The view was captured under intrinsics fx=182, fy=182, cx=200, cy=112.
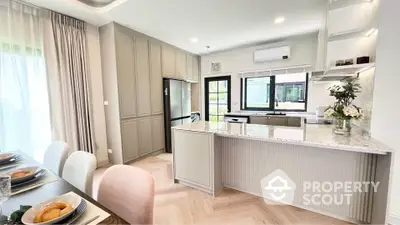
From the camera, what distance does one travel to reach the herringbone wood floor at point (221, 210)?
199cm

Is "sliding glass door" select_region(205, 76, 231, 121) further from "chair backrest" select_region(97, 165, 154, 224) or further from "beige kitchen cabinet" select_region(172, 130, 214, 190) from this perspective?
"chair backrest" select_region(97, 165, 154, 224)

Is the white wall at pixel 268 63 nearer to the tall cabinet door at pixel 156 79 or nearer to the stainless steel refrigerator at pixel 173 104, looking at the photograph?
the stainless steel refrigerator at pixel 173 104

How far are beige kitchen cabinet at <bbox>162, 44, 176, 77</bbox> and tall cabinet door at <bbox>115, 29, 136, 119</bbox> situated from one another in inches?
34.6

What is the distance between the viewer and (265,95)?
492 cm

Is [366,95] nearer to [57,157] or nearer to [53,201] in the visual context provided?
[53,201]

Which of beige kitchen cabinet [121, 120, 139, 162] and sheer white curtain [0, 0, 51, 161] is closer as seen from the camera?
sheer white curtain [0, 0, 51, 161]

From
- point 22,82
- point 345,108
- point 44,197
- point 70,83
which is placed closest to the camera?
point 44,197

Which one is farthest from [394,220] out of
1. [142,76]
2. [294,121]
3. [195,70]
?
[195,70]

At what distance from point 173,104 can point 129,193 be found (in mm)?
3376

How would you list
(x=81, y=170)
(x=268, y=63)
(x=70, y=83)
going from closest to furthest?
(x=81, y=170), (x=70, y=83), (x=268, y=63)

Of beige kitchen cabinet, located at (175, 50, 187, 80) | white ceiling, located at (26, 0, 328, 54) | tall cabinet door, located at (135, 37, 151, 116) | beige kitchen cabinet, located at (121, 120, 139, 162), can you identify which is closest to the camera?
white ceiling, located at (26, 0, 328, 54)

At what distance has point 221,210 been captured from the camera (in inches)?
85.5

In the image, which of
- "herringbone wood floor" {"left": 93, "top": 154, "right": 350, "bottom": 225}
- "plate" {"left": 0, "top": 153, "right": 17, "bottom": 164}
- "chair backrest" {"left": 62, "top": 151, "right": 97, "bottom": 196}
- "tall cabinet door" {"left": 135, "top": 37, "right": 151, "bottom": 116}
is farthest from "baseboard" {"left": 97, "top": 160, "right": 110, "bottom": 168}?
"chair backrest" {"left": 62, "top": 151, "right": 97, "bottom": 196}

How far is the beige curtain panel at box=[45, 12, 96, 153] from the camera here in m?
2.86
